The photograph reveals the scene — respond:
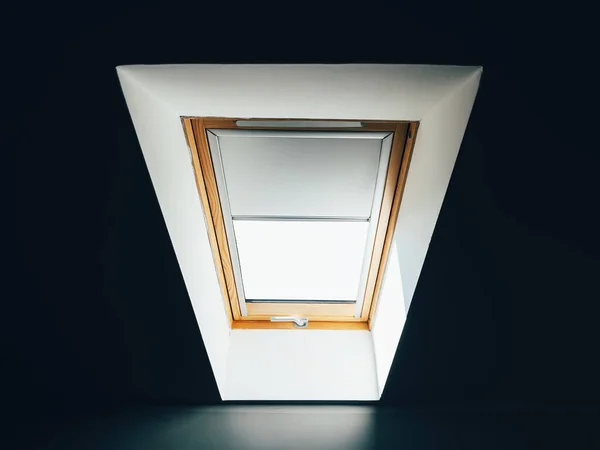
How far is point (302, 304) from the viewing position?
5.87ft

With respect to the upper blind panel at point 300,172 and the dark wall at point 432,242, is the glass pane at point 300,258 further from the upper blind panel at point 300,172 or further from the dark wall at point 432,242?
the dark wall at point 432,242

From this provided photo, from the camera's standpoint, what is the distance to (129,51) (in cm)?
72

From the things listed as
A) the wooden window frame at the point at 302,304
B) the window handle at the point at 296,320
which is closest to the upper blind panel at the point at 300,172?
the wooden window frame at the point at 302,304

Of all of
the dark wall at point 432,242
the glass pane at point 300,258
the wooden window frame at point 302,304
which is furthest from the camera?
the glass pane at point 300,258

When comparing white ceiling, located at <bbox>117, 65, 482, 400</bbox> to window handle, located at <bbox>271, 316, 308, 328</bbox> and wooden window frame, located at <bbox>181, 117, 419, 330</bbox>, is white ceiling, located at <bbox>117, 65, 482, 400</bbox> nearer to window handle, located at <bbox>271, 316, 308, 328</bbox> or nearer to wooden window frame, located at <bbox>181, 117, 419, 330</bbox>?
wooden window frame, located at <bbox>181, 117, 419, 330</bbox>

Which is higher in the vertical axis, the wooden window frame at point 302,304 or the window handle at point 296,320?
the wooden window frame at point 302,304

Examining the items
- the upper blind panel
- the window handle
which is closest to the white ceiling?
the upper blind panel

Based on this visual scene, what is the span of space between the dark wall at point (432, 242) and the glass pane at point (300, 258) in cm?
36

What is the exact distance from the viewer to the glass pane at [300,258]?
5.01ft

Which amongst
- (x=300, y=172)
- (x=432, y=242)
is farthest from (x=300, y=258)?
(x=432, y=242)

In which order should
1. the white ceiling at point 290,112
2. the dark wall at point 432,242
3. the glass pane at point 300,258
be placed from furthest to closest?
1. the glass pane at point 300,258
2. the white ceiling at point 290,112
3. the dark wall at point 432,242

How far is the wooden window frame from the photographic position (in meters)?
1.17

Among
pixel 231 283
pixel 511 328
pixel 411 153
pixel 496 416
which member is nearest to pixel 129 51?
pixel 411 153

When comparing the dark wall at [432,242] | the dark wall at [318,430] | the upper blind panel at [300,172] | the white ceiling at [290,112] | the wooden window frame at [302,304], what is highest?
the upper blind panel at [300,172]
